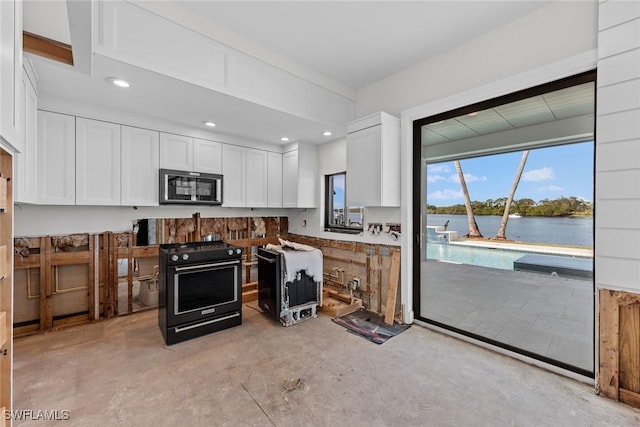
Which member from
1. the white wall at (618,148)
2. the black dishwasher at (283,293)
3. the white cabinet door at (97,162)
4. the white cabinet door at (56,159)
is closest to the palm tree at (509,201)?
the white wall at (618,148)

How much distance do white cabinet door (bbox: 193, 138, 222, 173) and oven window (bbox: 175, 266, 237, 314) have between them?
1.57 meters

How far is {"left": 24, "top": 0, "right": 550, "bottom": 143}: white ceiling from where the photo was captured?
2277mm

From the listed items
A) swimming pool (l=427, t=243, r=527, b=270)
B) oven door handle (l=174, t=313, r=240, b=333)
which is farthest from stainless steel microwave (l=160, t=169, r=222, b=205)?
swimming pool (l=427, t=243, r=527, b=270)

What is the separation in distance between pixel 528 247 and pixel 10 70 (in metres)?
3.94

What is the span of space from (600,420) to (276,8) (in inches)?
157

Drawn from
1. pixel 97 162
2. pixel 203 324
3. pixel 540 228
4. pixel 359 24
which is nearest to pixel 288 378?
pixel 203 324

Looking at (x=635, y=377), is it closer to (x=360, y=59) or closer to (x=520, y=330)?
(x=520, y=330)

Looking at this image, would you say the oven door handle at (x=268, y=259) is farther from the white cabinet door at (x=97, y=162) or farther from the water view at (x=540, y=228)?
the water view at (x=540, y=228)

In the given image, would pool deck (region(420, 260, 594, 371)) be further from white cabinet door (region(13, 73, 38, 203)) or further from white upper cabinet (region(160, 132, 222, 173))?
white cabinet door (region(13, 73, 38, 203))

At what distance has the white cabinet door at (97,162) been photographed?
116 inches

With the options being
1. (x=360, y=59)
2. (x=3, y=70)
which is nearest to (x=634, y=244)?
(x=360, y=59)

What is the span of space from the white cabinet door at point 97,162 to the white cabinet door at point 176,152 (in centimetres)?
48

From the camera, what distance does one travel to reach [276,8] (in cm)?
232

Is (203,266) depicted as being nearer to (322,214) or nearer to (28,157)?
(28,157)
